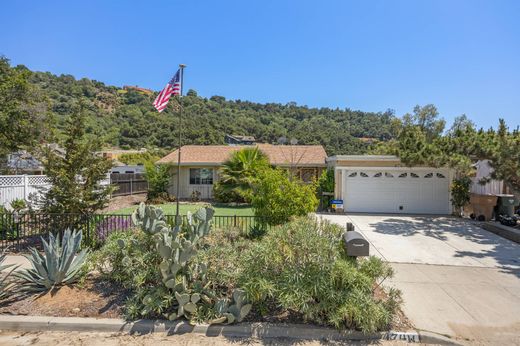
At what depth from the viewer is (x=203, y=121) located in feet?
166

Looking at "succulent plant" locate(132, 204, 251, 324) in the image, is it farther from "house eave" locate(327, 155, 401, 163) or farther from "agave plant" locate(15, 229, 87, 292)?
"house eave" locate(327, 155, 401, 163)

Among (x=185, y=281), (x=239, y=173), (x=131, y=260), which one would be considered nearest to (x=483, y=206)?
(x=239, y=173)

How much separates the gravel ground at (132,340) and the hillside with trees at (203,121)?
3693 cm

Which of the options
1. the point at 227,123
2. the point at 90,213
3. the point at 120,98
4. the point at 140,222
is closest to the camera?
the point at 140,222

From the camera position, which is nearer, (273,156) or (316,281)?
(316,281)

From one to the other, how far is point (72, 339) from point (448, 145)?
13.3 m

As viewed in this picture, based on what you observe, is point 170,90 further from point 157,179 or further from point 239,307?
point 157,179

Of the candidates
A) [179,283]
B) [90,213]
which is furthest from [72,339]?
[90,213]

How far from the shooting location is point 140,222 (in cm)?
496

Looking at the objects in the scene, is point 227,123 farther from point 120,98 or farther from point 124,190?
point 124,190

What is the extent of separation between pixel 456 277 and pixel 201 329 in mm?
5408

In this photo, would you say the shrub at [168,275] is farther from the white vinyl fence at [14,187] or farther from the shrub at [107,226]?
the white vinyl fence at [14,187]

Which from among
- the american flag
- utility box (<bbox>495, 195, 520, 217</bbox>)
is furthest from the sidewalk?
the american flag

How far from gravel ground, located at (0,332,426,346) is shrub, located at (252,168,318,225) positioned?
423 centimetres
